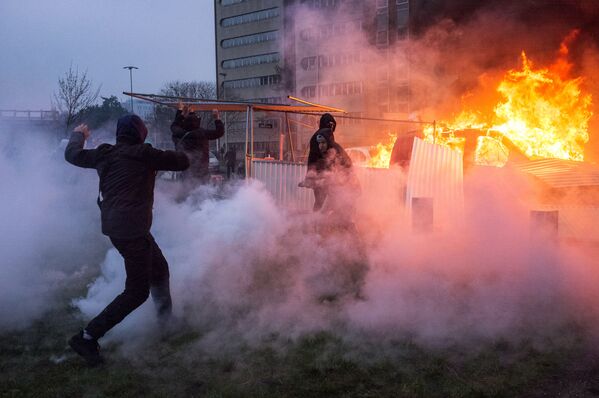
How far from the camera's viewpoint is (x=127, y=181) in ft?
11.2

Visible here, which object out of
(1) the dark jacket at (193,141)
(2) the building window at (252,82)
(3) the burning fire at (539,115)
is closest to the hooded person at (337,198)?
(1) the dark jacket at (193,141)

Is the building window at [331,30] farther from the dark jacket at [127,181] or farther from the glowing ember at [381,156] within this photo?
the dark jacket at [127,181]

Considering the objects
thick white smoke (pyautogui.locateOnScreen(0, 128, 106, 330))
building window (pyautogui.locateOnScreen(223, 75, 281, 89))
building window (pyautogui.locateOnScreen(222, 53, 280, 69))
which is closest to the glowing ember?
thick white smoke (pyautogui.locateOnScreen(0, 128, 106, 330))

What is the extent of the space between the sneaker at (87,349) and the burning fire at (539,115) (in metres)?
7.53

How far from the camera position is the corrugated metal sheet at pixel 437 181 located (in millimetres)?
6484

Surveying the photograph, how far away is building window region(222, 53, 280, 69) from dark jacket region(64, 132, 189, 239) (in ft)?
131

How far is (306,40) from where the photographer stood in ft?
40.4

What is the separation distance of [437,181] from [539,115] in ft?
19.5

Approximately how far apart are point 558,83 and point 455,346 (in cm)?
1112

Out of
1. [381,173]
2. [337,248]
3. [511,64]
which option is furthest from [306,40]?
[337,248]

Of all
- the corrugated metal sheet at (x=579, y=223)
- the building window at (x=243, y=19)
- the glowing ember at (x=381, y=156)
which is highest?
the building window at (x=243, y=19)

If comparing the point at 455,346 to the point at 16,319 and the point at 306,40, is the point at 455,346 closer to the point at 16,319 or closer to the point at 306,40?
the point at 16,319

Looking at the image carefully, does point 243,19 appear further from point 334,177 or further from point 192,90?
point 334,177

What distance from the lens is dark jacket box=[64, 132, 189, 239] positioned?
11.2 feet
